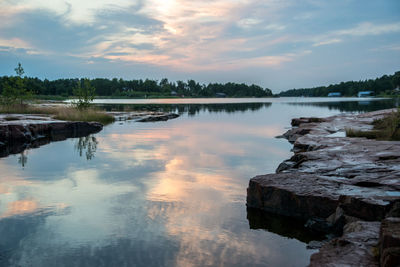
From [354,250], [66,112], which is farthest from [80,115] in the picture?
[354,250]

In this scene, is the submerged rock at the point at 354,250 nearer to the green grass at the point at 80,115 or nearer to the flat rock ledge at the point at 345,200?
the flat rock ledge at the point at 345,200

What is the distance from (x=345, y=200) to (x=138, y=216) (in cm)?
431

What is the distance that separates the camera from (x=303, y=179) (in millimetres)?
7934

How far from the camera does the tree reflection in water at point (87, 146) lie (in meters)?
15.6

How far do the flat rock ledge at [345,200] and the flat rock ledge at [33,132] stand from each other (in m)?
13.2

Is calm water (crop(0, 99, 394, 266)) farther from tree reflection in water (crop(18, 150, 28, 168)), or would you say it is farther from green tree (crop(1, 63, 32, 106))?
green tree (crop(1, 63, 32, 106))

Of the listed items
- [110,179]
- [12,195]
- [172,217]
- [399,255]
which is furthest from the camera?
[110,179]

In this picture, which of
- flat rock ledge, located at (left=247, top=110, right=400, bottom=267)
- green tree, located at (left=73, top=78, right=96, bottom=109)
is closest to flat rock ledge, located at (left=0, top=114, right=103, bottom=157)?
green tree, located at (left=73, top=78, right=96, bottom=109)

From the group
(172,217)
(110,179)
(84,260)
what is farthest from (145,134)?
(84,260)

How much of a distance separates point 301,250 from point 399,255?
247 centimetres

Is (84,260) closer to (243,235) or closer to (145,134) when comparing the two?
(243,235)

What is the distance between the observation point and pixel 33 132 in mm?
20266

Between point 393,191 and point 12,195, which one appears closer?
point 393,191

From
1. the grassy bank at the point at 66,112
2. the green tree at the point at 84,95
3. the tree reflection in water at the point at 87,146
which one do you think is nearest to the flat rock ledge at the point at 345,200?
the tree reflection in water at the point at 87,146
